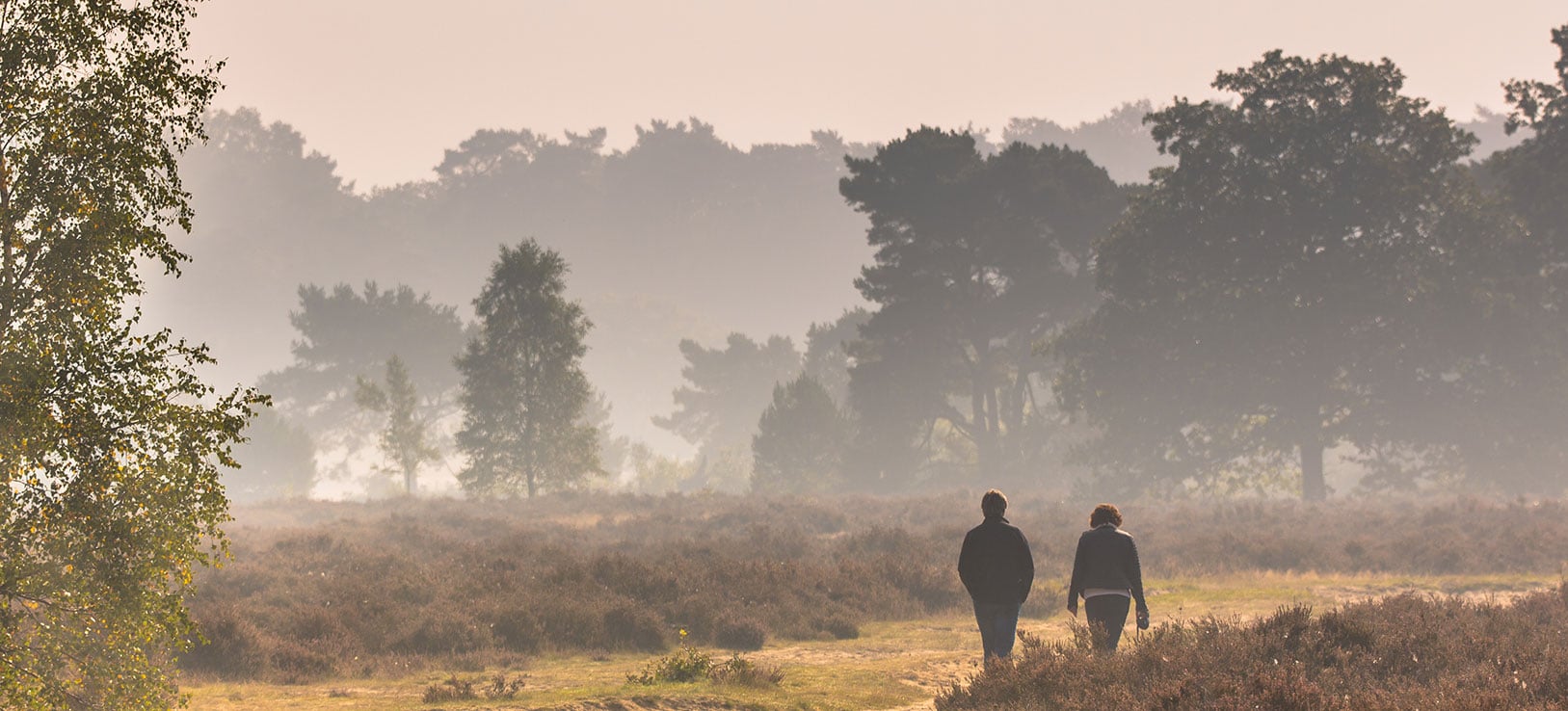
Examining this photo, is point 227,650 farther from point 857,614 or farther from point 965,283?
point 965,283

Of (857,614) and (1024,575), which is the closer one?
(1024,575)

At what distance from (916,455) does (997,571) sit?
47259 millimetres

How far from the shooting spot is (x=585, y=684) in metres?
13.5

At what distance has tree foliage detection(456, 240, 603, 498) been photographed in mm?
51500

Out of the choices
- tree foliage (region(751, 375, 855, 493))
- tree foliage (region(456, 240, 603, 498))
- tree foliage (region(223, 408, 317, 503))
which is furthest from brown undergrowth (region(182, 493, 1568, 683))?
tree foliage (region(223, 408, 317, 503))

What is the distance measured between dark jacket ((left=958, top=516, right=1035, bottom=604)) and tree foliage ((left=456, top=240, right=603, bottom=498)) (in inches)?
1645

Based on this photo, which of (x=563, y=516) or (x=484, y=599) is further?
(x=563, y=516)

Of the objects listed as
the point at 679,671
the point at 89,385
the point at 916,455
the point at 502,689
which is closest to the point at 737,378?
the point at 916,455

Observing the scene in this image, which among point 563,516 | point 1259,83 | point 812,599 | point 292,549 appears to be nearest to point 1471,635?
point 812,599

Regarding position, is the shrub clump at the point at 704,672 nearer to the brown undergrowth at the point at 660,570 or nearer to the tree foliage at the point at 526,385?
the brown undergrowth at the point at 660,570

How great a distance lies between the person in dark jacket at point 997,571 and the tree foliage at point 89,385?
6.35 meters

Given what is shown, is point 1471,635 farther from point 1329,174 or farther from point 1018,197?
point 1018,197

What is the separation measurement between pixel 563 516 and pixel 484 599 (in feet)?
74.9

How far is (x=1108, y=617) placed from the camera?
11031 millimetres
